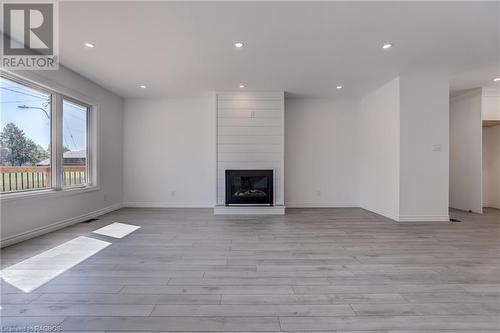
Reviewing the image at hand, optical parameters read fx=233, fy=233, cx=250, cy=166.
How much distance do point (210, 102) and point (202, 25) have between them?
315 cm

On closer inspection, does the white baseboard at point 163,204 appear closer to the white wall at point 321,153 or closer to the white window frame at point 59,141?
the white window frame at point 59,141

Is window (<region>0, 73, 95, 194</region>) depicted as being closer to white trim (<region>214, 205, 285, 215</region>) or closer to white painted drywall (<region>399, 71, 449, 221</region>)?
white trim (<region>214, 205, 285, 215</region>)

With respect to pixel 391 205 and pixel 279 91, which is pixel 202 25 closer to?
pixel 279 91

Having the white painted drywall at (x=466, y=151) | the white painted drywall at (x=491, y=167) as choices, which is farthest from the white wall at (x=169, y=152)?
the white painted drywall at (x=491, y=167)

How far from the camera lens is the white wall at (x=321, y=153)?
5715 mm

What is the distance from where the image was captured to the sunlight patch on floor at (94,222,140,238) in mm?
3467

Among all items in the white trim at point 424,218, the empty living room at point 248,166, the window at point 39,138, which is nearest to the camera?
the empty living room at point 248,166

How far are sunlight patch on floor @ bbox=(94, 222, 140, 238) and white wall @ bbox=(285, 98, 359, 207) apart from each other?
3.45 m

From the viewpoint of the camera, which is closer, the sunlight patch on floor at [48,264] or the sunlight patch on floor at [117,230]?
the sunlight patch on floor at [48,264]

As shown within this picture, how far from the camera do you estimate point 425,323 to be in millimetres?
1528

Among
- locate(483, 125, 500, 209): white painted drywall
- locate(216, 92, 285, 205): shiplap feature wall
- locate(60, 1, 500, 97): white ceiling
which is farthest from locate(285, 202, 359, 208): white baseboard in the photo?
locate(483, 125, 500, 209): white painted drywall

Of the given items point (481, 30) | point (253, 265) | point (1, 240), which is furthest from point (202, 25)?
point (1, 240)

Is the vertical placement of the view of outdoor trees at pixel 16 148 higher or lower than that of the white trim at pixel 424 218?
higher

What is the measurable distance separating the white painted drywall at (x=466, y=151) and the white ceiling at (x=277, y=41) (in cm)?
75
